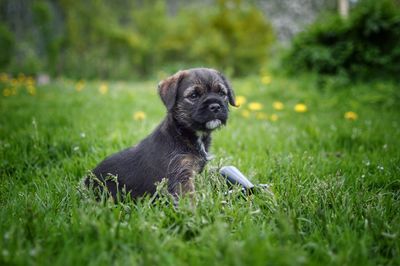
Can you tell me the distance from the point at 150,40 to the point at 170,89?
60.9 ft

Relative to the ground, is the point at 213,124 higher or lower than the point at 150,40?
lower

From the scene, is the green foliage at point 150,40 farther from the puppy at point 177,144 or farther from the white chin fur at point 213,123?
the white chin fur at point 213,123

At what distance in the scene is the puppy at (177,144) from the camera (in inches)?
122

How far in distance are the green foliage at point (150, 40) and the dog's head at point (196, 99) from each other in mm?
13088

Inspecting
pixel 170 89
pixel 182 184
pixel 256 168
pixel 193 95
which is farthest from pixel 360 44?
pixel 182 184

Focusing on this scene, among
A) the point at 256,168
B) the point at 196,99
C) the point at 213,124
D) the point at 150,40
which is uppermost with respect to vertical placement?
the point at 150,40

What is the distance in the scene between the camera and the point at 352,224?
2.43 meters

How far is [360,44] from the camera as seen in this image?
28.4ft

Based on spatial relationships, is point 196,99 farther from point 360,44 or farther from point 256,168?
point 360,44

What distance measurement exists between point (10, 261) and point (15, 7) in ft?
72.3

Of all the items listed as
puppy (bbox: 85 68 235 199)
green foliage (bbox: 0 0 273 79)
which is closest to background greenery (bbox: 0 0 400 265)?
puppy (bbox: 85 68 235 199)

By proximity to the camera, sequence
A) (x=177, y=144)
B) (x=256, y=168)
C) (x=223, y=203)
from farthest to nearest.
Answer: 1. (x=256, y=168)
2. (x=177, y=144)
3. (x=223, y=203)

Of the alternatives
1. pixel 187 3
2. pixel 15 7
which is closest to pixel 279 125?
pixel 15 7

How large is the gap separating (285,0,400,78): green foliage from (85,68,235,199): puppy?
6388mm
